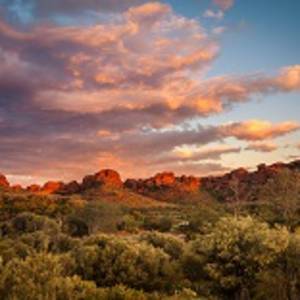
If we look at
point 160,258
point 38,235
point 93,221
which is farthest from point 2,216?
point 160,258

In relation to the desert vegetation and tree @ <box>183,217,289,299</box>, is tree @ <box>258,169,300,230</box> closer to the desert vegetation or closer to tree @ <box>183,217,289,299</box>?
the desert vegetation

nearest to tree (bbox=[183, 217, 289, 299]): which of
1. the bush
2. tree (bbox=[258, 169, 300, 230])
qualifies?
the bush

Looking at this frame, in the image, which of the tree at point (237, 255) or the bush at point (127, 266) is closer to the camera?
the tree at point (237, 255)

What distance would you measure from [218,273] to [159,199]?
165077mm

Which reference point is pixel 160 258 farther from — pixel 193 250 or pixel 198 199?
pixel 198 199

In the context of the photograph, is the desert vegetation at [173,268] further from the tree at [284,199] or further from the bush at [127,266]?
the tree at [284,199]

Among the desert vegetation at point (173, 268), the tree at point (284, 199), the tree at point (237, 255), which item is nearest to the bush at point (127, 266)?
the desert vegetation at point (173, 268)

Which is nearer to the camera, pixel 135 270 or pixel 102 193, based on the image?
pixel 135 270

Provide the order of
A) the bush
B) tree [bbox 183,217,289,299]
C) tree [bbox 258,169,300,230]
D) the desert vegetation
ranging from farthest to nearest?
tree [bbox 258,169,300,230]
the bush
tree [bbox 183,217,289,299]
the desert vegetation

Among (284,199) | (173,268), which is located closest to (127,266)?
(173,268)

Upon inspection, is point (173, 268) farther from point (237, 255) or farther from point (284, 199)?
point (284, 199)

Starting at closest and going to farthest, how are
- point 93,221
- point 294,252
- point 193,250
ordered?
point 294,252 < point 193,250 < point 93,221

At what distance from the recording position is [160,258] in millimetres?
28938

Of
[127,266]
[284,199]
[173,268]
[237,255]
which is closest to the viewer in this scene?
[237,255]
